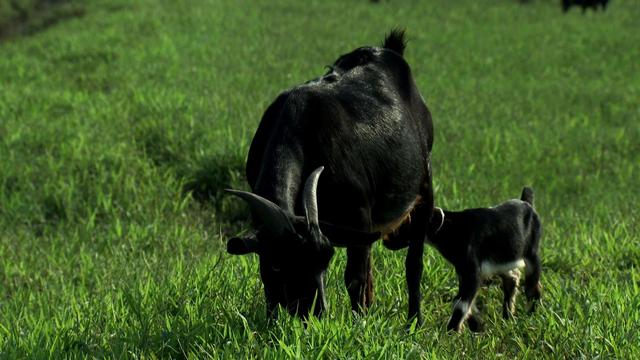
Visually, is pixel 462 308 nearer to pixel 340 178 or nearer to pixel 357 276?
pixel 357 276

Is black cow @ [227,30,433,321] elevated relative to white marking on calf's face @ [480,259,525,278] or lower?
elevated

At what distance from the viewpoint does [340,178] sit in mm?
4203

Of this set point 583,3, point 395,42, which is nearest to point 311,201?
point 395,42

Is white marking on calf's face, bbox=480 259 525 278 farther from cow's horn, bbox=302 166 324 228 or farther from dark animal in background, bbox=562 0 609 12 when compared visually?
dark animal in background, bbox=562 0 609 12

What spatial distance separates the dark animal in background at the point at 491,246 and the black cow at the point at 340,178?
0.72 ft

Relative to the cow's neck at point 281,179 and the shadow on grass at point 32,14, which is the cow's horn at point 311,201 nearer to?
the cow's neck at point 281,179

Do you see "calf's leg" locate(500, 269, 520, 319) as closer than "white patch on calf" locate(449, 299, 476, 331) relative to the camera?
No

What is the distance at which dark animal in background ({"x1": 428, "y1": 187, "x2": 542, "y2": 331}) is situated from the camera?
5.17 metres

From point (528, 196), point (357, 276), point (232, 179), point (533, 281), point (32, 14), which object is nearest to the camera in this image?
point (357, 276)

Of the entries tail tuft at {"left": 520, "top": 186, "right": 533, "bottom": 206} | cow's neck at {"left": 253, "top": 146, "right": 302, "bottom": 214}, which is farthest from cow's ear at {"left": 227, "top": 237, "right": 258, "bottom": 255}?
tail tuft at {"left": 520, "top": 186, "right": 533, "bottom": 206}

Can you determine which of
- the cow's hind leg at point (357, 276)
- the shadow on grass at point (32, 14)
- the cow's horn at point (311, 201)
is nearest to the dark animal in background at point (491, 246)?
the cow's hind leg at point (357, 276)

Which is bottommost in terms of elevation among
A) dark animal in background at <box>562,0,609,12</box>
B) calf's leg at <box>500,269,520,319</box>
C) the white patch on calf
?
dark animal in background at <box>562,0,609,12</box>

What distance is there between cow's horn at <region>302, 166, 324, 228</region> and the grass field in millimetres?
522

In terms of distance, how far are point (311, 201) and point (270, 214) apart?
232mm
